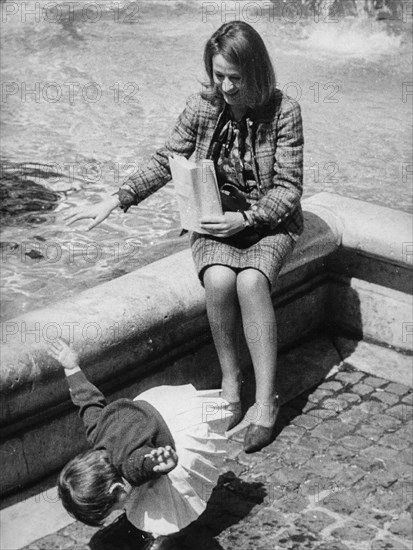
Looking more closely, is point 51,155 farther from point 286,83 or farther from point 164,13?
point 164,13

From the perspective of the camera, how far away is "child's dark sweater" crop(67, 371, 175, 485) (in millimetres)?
3510

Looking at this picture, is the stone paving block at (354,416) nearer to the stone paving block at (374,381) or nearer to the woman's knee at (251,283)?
the stone paving block at (374,381)

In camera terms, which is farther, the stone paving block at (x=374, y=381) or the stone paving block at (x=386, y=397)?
the stone paving block at (x=374, y=381)

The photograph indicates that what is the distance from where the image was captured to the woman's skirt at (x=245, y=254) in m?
4.46

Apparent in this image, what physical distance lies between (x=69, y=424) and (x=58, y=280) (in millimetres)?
1986

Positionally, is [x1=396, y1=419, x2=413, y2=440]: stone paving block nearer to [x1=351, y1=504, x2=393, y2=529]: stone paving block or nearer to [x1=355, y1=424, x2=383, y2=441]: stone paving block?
[x1=355, y1=424, x2=383, y2=441]: stone paving block

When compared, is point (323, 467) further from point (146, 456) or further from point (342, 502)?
point (146, 456)

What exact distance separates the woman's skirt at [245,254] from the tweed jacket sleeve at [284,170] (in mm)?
79

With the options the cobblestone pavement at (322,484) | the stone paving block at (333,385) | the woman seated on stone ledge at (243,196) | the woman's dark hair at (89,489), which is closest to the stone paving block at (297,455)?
the cobblestone pavement at (322,484)

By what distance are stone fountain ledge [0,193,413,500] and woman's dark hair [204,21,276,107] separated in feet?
2.48

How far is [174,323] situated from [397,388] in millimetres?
1121

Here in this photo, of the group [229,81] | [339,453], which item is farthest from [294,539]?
[229,81]

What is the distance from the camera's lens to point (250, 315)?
4461 mm

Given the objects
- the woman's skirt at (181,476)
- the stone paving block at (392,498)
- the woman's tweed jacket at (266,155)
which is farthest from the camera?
the woman's tweed jacket at (266,155)
